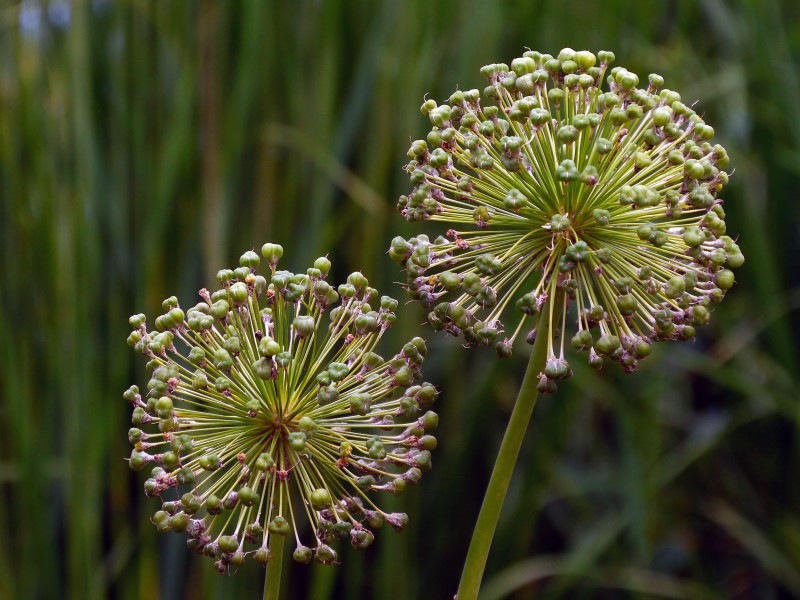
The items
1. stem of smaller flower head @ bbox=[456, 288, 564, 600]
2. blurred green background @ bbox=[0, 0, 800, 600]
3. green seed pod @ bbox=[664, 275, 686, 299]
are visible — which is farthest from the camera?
blurred green background @ bbox=[0, 0, 800, 600]

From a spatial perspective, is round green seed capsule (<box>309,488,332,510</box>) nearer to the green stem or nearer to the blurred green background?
the green stem

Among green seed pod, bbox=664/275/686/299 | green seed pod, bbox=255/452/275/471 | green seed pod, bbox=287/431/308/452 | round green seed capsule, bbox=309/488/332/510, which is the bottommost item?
round green seed capsule, bbox=309/488/332/510

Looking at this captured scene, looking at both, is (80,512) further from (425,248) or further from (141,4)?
(425,248)

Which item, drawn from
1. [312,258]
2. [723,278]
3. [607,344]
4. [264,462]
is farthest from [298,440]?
[312,258]

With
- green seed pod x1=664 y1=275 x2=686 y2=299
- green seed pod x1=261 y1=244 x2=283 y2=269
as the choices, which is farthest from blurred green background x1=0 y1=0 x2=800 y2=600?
green seed pod x1=664 y1=275 x2=686 y2=299

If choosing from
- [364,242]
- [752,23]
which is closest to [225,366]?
[364,242]

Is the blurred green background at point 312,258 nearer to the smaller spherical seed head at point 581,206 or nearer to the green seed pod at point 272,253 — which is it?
the green seed pod at point 272,253
